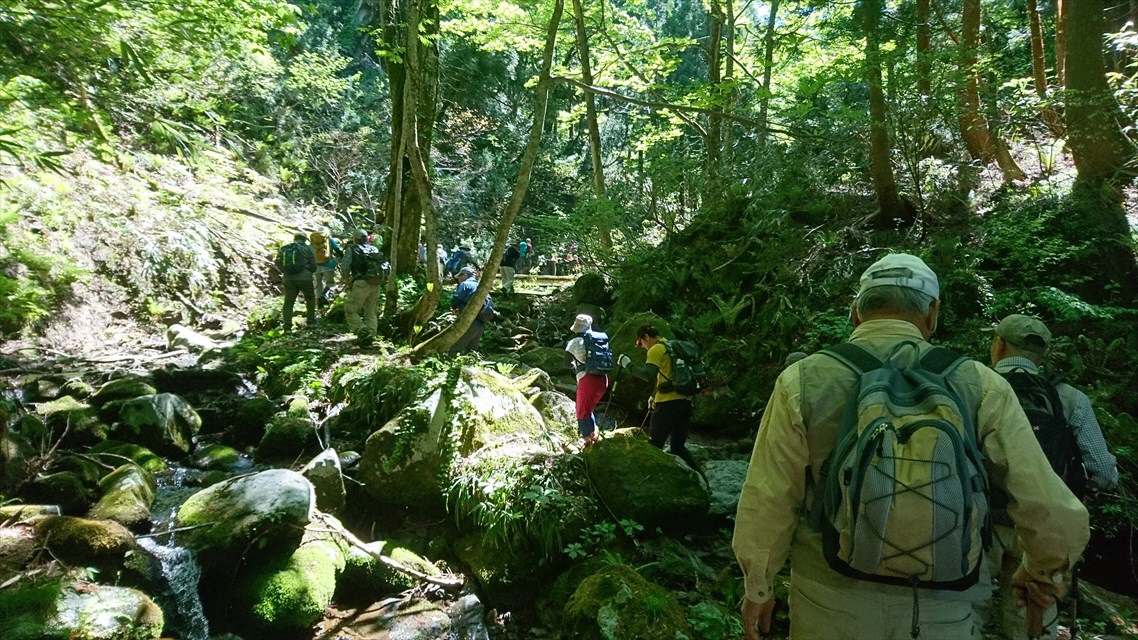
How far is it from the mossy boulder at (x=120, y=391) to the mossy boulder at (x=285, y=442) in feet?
6.86

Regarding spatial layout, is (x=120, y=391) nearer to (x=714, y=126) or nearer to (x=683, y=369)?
(x=683, y=369)

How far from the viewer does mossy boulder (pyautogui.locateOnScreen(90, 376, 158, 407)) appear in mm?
8516

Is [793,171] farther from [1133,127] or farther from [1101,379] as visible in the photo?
[1101,379]

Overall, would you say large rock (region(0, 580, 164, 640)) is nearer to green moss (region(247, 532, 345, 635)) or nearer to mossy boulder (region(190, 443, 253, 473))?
green moss (region(247, 532, 345, 635))

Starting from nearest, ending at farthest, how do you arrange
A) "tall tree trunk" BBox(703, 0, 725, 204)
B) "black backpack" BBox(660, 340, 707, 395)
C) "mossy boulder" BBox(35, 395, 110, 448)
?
"black backpack" BBox(660, 340, 707, 395) < "mossy boulder" BBox(35, 395, 110, 448) < "tall tree trunk" BBox(703, 0, 725, 204)

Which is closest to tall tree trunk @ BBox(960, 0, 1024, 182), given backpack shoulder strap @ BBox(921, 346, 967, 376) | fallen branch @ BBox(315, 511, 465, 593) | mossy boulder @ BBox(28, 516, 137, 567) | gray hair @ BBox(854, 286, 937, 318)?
gray hair @ BBox(854, 286, 937, 318)

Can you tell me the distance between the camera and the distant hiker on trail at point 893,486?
5.84 feet

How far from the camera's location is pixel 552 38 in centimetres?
821

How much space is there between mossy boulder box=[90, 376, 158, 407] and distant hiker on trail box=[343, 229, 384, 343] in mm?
3151

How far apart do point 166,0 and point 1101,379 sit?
9.77m

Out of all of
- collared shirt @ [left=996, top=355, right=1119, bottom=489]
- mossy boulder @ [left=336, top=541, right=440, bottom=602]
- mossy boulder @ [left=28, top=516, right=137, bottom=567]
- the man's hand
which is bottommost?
mossy boulder @ [left=336, top=541, right=440, bottom=602]

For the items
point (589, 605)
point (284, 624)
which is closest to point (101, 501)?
point (284, 624)

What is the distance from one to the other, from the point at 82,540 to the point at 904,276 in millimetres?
5986

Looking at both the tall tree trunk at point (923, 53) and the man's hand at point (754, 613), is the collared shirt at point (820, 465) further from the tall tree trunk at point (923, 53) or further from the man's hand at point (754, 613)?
the tall tree trunk at point (923, 53)
